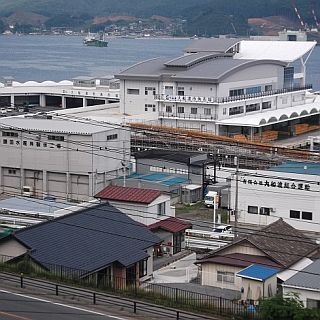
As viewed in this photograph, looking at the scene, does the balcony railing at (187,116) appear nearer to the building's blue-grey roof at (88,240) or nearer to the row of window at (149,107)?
the row of window at (149,107)

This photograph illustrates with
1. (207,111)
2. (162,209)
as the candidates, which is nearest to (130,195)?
(162,209)

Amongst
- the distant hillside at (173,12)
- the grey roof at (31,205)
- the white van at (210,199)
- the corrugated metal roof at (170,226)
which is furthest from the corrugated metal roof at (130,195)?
the distant hillside at (173,12)

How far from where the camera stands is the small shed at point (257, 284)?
452 cm

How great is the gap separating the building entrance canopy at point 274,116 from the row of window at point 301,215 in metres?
4.64

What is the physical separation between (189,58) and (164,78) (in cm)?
66

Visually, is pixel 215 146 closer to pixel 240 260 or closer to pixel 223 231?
pixel 223 231

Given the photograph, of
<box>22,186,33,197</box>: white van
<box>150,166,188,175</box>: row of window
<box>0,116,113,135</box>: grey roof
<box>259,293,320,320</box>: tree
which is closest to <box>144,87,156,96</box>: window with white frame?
<box>0,116,113,135</box>: grey roof

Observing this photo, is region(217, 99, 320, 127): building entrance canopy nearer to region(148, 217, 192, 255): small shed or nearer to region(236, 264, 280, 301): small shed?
region(148, 217, 192, 255): small shed

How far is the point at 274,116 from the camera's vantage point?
11969mm

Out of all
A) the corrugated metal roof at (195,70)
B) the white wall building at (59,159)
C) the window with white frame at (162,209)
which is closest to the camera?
the window with white frame at (162,209)

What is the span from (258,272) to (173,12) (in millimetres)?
68330

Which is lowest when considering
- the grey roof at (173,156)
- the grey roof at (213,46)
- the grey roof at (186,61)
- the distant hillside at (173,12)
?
the grey roof at (173,156)

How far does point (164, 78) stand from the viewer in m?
12.1

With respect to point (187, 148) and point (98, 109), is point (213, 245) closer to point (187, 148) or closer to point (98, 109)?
point (187, 148)
